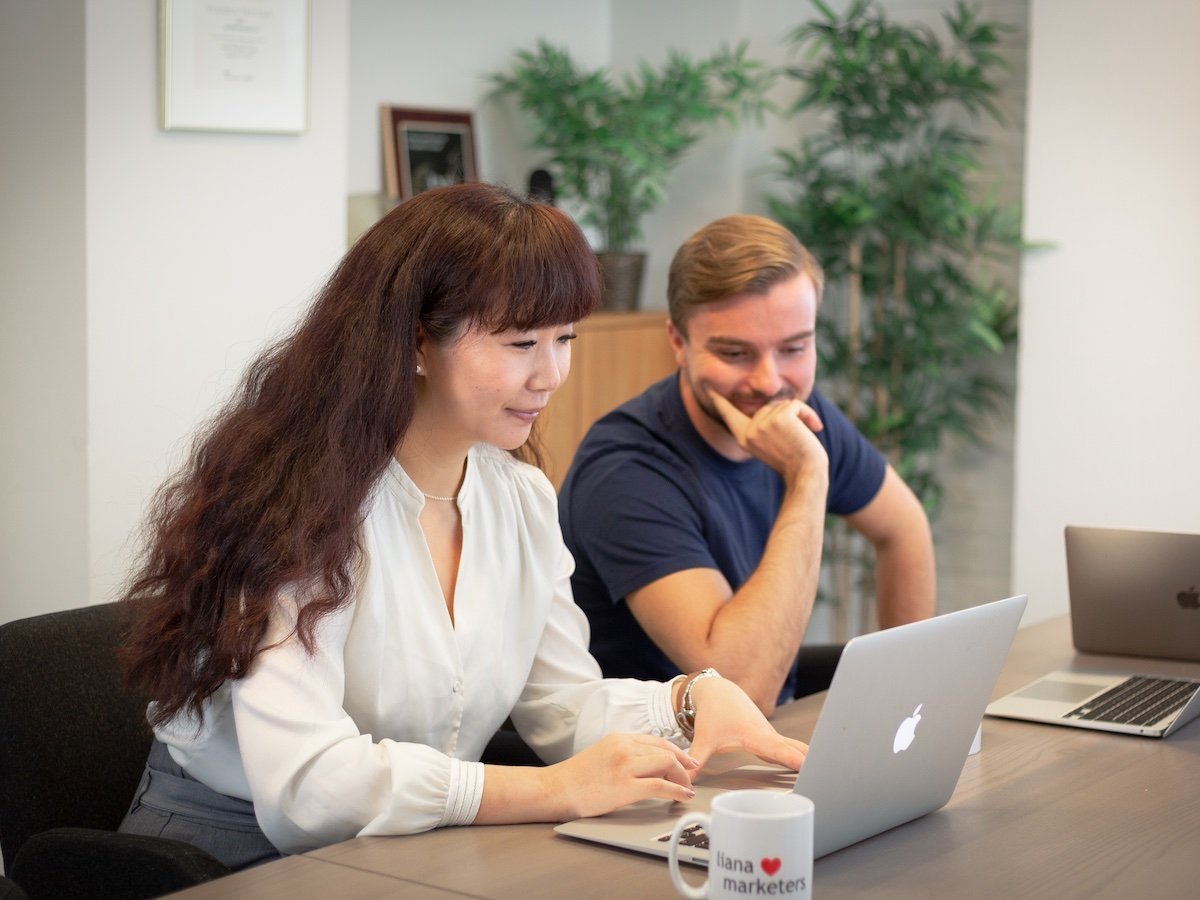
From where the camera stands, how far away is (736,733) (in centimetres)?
164

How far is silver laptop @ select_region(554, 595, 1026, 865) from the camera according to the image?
4.21ft

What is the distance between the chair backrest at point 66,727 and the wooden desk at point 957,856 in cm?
50

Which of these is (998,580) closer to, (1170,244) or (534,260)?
(1170,244)

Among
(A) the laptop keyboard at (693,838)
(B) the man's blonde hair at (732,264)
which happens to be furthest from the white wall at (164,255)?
(A) the laptop keyboard at (693,838)

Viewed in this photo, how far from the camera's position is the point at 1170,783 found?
1.66 m

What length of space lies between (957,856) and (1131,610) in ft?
3.33

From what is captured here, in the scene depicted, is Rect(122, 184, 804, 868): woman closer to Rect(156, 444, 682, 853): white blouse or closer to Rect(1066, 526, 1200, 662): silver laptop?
Rect(156, 444, 682, 853): white blouse

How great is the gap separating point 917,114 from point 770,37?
552 millimetres

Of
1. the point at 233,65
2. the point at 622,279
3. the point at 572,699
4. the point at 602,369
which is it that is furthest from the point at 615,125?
the point at 572,699

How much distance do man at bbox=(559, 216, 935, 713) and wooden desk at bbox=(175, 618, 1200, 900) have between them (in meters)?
0.50

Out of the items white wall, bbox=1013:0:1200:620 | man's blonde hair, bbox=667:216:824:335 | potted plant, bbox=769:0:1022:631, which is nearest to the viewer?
man's blonde hair, bbox=667:216:824:335

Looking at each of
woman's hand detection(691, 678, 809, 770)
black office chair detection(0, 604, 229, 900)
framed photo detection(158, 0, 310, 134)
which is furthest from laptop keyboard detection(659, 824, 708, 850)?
framed photo detection(158, 0, 310, 134)

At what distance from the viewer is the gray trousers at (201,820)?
1.67 metres

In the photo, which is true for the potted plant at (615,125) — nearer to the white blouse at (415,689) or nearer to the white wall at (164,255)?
the white wall at (164,255)
